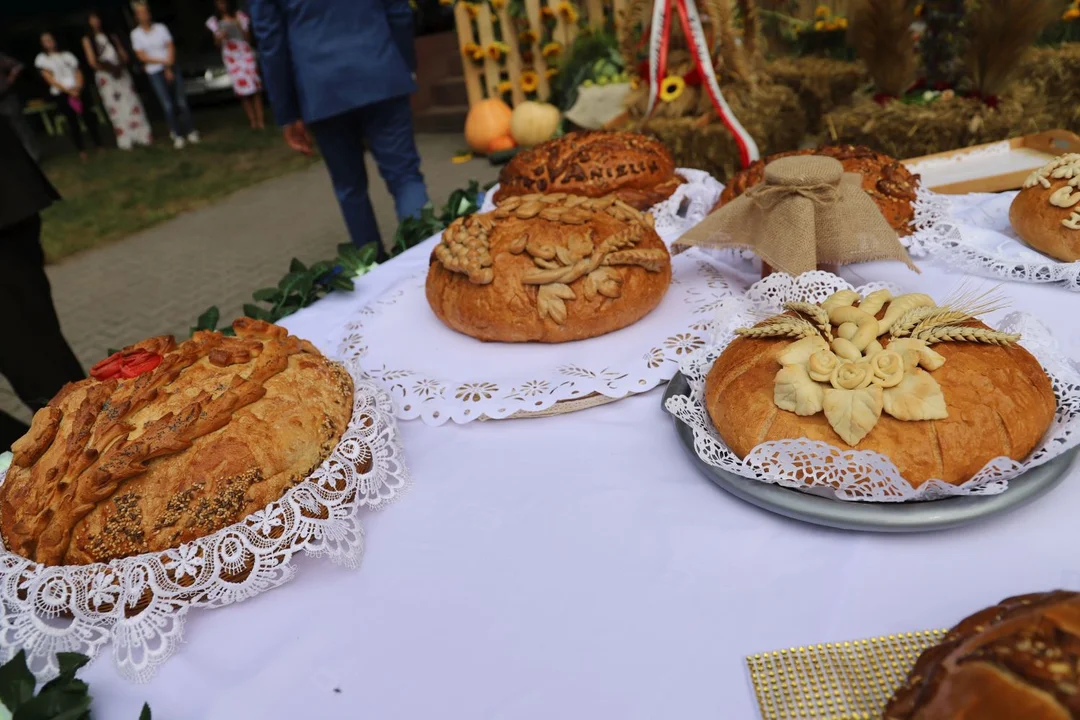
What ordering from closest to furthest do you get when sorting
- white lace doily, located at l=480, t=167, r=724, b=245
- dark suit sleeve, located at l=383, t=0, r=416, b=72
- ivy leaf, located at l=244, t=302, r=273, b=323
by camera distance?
ivy leaf, located at l=244, t=302, r=273, b=323 < white lace doily, located at l=480, t=167, r=724, b=245 < dark suit sleeve, located at l=383, t=0, r=416, b=72

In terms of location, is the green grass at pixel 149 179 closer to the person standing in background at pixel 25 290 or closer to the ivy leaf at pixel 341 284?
the person standing in background at pixel 25 290

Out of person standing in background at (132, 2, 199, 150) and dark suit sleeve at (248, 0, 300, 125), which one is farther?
person standing in background at (132, 2, 199, 150)

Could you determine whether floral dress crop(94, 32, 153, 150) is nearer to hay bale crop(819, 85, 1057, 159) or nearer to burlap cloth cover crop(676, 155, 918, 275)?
hay bale crop(819, 85, 1057, 159)

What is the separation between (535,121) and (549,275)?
515cm

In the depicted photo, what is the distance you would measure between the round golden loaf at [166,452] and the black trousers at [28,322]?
1591 mm

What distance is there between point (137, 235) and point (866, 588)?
25.3ft

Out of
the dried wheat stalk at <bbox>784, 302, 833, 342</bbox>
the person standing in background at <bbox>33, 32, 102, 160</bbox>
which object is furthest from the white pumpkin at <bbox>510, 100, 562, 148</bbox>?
the person standing in background at <bbox>33, 32, 102, 160</bbox>

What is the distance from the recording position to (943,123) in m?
3.25

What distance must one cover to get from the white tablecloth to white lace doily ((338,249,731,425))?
9.4 inches

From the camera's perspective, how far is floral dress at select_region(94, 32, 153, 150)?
400 inches

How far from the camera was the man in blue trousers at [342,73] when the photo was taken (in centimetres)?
306

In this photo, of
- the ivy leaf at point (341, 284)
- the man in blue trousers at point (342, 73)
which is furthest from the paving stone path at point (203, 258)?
the ivy leaf at point (341, 284)

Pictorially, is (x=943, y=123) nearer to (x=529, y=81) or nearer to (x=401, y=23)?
(x=401, y=23)

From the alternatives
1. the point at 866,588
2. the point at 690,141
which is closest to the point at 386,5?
the point at 690,141
